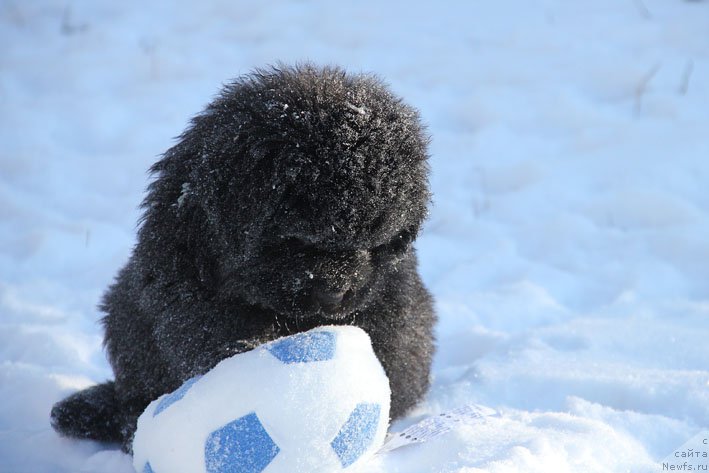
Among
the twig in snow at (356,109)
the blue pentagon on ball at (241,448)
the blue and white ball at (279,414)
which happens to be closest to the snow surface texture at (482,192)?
the blue and white ball at (279,414)

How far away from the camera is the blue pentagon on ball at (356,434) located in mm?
1993

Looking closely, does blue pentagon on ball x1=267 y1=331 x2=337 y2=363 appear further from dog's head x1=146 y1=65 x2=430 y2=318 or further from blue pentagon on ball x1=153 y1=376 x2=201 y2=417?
blue pentagon on ball x1=153 y1=376 x2=201 y2=417

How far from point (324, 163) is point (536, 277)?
220 cm

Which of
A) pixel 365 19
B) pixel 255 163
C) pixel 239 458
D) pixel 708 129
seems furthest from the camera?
pixel 365 19

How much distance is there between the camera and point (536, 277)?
13.0ft

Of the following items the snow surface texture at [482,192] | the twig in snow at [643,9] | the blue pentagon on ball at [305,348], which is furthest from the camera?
the twig in snow at [643,9]

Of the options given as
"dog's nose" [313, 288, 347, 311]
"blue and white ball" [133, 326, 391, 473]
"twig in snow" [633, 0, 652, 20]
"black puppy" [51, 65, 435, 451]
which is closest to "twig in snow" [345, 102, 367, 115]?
"black puppy" [51, 65, 435, 451]

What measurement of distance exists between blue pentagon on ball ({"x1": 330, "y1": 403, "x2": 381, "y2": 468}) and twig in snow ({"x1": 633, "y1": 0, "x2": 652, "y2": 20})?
4.82 m

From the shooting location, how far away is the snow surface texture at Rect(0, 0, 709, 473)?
8.93ft

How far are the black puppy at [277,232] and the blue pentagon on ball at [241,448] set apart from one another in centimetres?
33

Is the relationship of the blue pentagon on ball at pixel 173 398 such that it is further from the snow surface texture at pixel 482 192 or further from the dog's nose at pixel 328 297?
the snow surface texture at pixel 482 192

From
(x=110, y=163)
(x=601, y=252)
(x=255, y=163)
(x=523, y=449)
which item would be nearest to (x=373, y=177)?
(x=255, y=163)

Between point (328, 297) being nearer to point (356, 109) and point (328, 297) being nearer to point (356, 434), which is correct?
point (356, 434)

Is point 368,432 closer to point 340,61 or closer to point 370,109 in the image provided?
point 370,109
